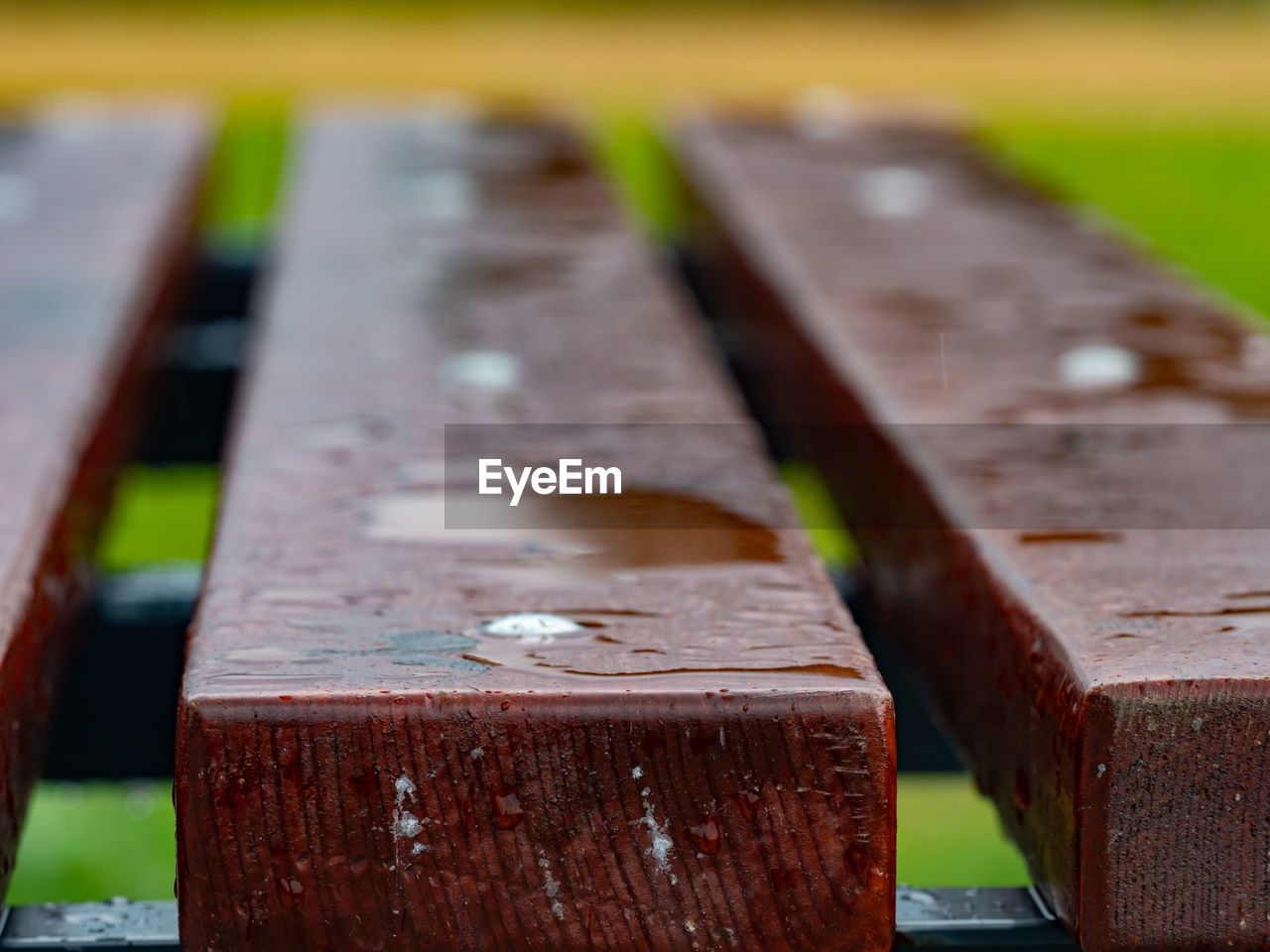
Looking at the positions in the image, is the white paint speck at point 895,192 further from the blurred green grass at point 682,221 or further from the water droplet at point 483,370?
the water droplet at point 483,370

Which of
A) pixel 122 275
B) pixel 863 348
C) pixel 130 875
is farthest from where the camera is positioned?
pixel 130 875

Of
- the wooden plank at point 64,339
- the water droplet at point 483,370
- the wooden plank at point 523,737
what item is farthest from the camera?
the water droplet at point 483,370

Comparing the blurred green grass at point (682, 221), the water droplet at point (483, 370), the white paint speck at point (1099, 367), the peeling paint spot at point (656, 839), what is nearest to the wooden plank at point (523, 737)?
the peeling paint spot at point (656, 839)

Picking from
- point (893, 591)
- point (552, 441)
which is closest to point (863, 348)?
point (893, 591)

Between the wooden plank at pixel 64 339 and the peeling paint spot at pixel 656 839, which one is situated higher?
the wooden plank at pixel 64 339

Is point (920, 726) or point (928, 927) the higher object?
point (928, 927)

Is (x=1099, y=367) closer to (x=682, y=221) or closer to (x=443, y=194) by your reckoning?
(x=443, y=194)

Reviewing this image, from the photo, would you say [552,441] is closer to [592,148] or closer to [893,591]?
[893,591]
